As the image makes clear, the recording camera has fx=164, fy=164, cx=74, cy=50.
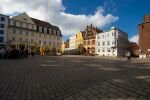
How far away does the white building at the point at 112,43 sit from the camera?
214 ft

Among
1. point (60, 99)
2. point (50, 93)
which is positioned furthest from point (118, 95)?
point (50, 93)

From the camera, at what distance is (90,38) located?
258ft

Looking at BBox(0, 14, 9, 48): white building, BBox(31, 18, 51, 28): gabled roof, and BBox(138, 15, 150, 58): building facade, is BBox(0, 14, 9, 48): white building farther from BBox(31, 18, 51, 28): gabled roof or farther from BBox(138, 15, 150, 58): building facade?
BBox(138, 15, 150, 58): building facade

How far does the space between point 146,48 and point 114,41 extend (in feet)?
55.4

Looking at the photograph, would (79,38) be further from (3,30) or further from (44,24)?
(3,30)

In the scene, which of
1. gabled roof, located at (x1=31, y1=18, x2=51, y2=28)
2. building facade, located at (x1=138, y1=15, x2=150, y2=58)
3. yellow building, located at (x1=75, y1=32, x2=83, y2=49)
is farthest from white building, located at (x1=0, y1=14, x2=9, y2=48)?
building facade, located at (x1=138, y1=15, x2=150, y2=58)

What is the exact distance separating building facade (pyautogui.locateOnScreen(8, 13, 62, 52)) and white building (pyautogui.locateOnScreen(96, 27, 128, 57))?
18134 mm

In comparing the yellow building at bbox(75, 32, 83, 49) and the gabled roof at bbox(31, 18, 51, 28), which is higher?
the gabled roof at bbox(31, 18, 51, 28)

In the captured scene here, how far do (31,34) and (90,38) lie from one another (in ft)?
95.4

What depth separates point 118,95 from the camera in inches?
222

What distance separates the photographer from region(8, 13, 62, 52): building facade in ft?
185

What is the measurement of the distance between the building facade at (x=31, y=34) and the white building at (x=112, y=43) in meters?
18.1

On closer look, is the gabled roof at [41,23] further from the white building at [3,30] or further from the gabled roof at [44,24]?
the white building at [3,30]

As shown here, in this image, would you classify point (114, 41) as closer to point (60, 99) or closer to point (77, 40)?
point (77, 40)
